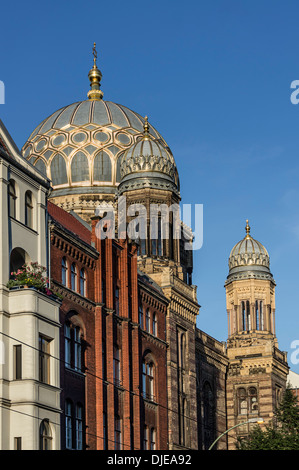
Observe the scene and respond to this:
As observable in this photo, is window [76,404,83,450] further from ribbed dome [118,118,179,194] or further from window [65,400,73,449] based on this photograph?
ribbed dome [118,118,179,194]

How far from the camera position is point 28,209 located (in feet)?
170

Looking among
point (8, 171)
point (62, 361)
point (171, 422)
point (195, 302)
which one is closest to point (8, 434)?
point (62, 361)

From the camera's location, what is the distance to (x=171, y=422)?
65.9 m

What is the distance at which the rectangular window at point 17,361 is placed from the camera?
46.3m

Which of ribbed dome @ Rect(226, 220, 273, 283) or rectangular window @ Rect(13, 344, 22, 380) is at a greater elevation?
ribbed dome @ Rect(226, 220, 273, 283)

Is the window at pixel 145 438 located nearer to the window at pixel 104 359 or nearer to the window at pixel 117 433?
the window at pixel 117 433

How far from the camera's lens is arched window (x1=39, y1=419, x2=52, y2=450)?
46.4 meters

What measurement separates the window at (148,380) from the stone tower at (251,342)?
707 inches

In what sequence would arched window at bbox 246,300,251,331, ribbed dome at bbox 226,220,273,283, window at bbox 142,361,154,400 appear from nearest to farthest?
window at bbox 142,361,154,400 → ribbed dome at bbox 226,220,273,283 → arched window at bbox 246,300,251,331

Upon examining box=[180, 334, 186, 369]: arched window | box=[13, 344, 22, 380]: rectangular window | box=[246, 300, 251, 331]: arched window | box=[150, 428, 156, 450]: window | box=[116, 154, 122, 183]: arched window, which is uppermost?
box=[116, 154, 122, 183]: arched window

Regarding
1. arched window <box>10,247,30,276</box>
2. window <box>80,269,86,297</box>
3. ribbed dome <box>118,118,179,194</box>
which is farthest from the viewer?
ribbed dome <box>118,118,179,194</box>

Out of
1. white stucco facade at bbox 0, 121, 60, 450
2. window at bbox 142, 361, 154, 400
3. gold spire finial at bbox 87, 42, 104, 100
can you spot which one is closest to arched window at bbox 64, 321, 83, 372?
white stucco facade at bbox 0, 121, 60, 450

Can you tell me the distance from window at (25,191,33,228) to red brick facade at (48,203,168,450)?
2.42m

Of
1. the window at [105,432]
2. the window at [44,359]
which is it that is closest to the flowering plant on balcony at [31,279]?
the window at [44,359]
